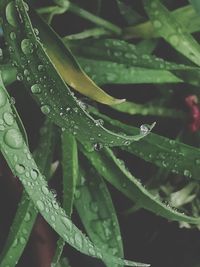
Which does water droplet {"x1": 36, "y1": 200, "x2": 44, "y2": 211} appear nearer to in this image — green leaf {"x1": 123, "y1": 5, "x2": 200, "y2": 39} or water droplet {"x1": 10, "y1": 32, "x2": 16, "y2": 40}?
water droplet {"x1": 10, "y1": 32, "x2": 16, "y2": 40}

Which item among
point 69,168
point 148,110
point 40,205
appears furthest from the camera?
point 148,110

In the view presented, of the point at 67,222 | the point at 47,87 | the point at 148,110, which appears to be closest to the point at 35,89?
the point at 47,87

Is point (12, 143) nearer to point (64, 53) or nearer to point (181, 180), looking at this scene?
point (64, 53)

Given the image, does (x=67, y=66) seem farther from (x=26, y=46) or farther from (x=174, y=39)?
(x=174, y=39)

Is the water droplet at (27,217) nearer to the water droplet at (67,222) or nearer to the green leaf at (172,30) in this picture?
the water droplet at (67,222)

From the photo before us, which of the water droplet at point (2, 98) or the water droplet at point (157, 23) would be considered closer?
the water droplet at point (2, 98)

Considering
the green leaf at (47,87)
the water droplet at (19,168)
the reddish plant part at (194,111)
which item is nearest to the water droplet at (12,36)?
the green leaf at (47,87)
